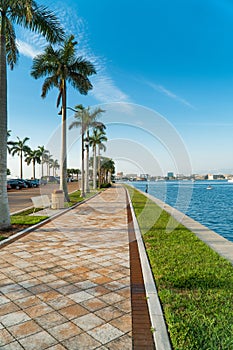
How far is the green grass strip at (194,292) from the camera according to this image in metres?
2.76

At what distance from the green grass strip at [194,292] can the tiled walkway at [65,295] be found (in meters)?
0.56

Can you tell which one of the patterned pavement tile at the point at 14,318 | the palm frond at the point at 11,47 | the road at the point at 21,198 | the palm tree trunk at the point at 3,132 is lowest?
the road at the point at 21,198

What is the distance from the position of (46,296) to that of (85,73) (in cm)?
1551

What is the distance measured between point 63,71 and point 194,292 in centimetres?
1531

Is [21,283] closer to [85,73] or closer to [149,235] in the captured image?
[149,235]

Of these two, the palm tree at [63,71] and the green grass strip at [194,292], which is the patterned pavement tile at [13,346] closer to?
the green grass strip at [194,292]

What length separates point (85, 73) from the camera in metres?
16.8

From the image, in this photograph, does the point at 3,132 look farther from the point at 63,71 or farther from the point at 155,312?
the point at 63,71

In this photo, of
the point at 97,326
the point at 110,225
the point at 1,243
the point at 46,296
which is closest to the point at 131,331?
the point at 97,326

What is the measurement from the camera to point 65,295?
379cm

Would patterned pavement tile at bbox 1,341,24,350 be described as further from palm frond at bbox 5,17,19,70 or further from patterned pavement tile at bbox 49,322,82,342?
palm frond at bbox 5,17,19,70

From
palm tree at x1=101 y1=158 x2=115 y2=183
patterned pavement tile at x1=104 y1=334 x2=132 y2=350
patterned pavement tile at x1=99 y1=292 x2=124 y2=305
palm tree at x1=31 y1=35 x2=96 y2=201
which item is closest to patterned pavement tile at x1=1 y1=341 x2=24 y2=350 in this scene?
patterned pavement tile at x1=104 y1=334 x2=132 y2=350

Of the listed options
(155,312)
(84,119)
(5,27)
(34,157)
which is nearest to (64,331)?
(155,312)

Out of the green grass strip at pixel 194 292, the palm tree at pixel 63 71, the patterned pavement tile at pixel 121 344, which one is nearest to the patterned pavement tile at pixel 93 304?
the patterned pavement tile at pixel 121 344
